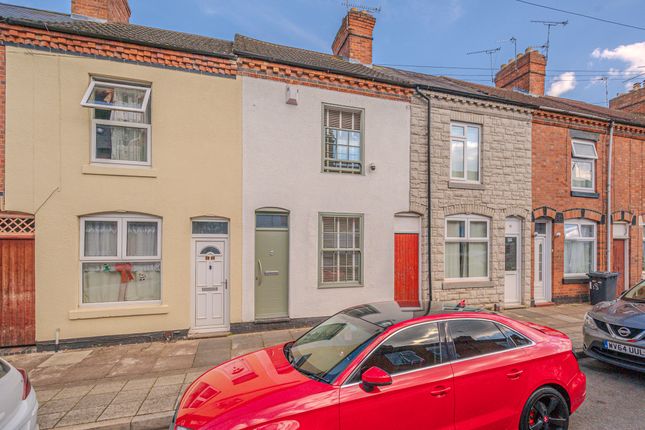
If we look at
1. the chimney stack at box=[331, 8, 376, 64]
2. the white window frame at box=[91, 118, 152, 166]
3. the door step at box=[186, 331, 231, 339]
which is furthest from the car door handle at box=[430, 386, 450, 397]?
the chimney stack at box=[331, 8, 376, 64]

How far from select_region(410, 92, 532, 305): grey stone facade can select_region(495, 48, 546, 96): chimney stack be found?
3916 mm

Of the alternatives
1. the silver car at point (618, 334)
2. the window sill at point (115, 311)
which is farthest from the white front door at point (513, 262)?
the window sill at point (115, 311)

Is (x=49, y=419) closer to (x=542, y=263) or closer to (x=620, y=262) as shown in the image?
(x=542, y=263)

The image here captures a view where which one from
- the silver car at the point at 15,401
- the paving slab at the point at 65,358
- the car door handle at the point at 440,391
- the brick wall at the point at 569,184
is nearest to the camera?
the silver car at the point at 15,401

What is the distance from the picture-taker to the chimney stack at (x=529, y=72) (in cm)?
1256

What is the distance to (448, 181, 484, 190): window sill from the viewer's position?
9.05 meters

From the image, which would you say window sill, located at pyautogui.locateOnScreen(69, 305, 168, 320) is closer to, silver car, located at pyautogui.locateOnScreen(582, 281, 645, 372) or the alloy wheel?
the alloy wheel

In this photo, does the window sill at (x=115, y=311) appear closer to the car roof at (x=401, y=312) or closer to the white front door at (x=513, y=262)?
the car roof at (x=401, y=312)

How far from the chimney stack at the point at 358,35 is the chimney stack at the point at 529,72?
22.2 feet

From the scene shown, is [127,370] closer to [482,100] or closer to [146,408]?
[146,408]

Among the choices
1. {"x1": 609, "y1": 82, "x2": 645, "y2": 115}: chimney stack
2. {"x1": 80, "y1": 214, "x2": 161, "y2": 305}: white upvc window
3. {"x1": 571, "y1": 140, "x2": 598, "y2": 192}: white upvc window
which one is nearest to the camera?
{"x1": 80, "y1": 214, "x2": 161, "y2": 305}: white upvc window

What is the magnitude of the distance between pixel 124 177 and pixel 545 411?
306 inches

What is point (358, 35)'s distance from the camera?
10.4 m

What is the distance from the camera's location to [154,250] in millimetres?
6902
